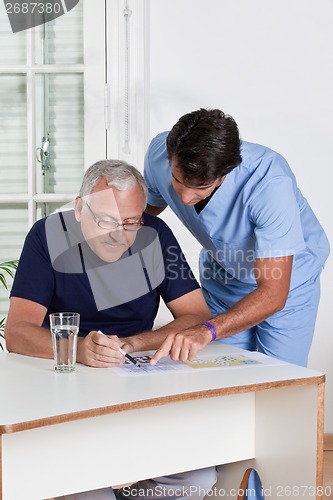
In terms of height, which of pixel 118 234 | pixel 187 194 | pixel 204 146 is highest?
pixel 204 146

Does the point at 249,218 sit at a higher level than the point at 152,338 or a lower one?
higher

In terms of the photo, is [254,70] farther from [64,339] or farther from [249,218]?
[64,339]

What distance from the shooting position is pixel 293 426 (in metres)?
1.78

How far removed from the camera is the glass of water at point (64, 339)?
1703 millimetres

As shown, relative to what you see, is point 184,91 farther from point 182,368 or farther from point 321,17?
point 182,368

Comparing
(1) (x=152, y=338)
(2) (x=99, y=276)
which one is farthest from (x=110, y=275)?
(1) (x=152, y=338)

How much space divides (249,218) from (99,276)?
477 mm

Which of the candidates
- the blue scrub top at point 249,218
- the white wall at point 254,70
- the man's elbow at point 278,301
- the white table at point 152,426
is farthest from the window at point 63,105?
the white table at point 152,426

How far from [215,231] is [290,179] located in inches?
11.2

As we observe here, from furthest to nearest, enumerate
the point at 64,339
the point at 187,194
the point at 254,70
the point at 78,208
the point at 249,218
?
the point at 254,70 < the point at 249,218 < the point at 78,208 < the point at 187,194 < the point at 64,339

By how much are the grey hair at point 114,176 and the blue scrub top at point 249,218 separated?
265mm

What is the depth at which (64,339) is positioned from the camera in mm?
1704

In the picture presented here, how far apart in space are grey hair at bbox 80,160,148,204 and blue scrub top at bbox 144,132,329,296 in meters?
0.27

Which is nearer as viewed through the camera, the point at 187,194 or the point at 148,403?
the point at 148,403
